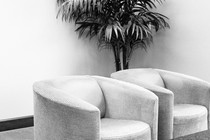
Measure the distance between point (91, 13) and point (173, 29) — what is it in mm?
893

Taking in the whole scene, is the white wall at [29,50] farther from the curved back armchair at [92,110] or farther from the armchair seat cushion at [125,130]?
the armchair seat cushion at [125,130]

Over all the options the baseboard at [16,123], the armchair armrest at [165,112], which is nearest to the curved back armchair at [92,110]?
the armchair armrest at [165,112]

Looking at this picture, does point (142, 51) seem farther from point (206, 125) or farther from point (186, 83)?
point (206, 125)

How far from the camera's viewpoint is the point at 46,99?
6.81ft

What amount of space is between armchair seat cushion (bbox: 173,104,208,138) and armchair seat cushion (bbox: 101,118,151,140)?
0.38 m

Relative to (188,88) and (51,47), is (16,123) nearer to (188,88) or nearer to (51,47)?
(51,47)

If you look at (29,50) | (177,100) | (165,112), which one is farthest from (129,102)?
(29,50)

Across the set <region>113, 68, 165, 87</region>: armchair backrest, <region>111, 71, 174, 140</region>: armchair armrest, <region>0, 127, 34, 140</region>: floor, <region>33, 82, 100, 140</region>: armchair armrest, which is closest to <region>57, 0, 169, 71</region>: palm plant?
<region>113, 68, 165, 87</region>: armchair backrest

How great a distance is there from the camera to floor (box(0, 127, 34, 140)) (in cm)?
304

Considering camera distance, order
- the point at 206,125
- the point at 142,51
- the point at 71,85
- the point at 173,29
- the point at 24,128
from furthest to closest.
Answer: the point at 142,51 → the point at 173,29 → the point at 24,128 → the point at 206,125 → the point at 71,85

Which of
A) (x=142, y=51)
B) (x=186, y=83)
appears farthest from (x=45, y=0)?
(x=186, y=83)

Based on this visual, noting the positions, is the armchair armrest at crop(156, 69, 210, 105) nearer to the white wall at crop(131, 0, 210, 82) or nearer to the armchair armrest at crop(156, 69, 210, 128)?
the armchair armrest at crop(156, 69, 210, 128)

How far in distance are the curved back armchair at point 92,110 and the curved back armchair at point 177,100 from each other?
214 millimetres

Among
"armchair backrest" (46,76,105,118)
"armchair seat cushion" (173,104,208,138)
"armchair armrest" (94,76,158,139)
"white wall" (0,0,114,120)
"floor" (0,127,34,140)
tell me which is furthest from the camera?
"white wall" (0,0,114,120)
